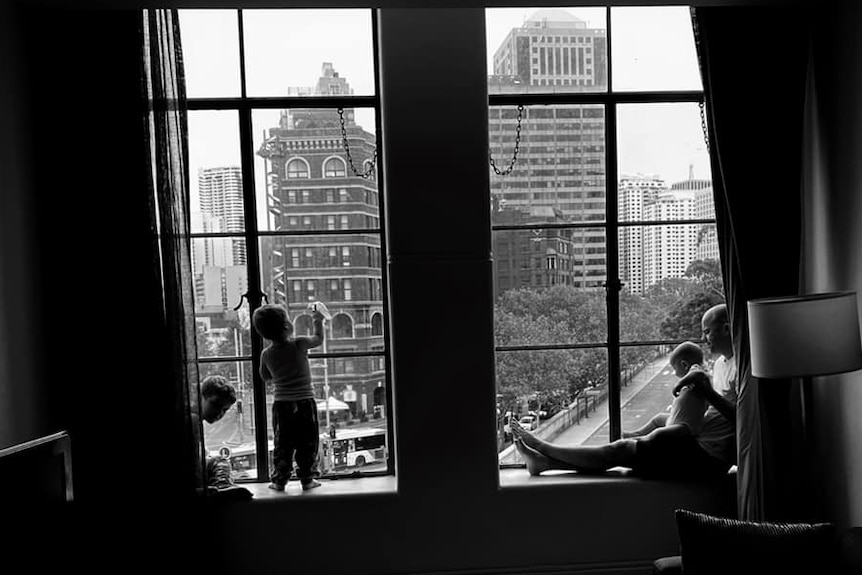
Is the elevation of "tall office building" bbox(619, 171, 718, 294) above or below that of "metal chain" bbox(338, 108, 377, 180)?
below

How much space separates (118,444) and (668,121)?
3.28 meters

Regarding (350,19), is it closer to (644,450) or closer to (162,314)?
(162,314)

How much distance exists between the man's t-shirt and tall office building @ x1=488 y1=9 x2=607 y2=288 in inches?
32.3

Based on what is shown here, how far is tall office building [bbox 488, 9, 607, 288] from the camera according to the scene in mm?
4078

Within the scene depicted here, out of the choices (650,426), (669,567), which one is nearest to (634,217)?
(650,426)

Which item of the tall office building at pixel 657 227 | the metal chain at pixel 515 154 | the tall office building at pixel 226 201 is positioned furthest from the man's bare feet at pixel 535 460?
the tall office building at pixel 226 201

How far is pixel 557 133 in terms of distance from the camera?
4.11 metres

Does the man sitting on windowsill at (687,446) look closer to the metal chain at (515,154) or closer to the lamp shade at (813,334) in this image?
the lamp shade at (813,334)

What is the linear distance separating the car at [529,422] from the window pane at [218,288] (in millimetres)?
1593

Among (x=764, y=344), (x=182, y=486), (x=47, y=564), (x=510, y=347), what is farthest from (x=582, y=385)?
(x=47, y=564)

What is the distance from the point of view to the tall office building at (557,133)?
4078mm

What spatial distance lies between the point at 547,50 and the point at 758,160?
1236mm

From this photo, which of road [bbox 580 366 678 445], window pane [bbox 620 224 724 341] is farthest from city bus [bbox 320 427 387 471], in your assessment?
window pane [bbox 620 224 724 341]

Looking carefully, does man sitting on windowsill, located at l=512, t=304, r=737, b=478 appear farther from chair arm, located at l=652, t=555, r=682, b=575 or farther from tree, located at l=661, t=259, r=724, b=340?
chair arm, located at l=652, t=555, r=682, b=575
